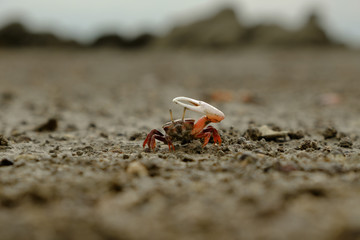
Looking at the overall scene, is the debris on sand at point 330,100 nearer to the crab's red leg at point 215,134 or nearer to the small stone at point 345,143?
the small stone at point 345,143

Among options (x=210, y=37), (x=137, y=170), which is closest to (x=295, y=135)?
(x=137, y=170)

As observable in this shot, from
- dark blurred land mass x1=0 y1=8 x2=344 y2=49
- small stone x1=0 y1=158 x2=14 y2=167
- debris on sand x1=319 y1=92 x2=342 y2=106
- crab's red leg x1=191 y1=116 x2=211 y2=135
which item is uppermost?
dark blurred land mass x1=0 y1=8 x2=344 y2=49

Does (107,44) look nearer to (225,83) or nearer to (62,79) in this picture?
(62,79)

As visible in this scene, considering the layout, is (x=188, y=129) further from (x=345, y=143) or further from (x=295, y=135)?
(x=345, y=143)

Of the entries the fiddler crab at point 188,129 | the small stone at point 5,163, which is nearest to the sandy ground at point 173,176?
the small stone at point 5,163

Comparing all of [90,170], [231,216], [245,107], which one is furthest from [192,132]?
[245,107]

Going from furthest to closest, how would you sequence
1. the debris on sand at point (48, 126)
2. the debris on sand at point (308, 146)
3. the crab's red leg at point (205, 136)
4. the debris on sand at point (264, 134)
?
the debris on sand at point (48, 126), the debris on sand at point (264, 134), the debris on sand at point (308, 146), the crab's red leg at point (205, 136)

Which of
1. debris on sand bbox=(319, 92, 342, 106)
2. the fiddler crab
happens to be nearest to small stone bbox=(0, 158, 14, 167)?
the fiddler crab

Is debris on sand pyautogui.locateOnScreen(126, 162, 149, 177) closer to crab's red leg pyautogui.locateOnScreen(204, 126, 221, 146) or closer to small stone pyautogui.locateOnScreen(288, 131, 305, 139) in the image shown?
crab's red leg pyautogui.locateOnScreen(204, 126, 221, 146)
